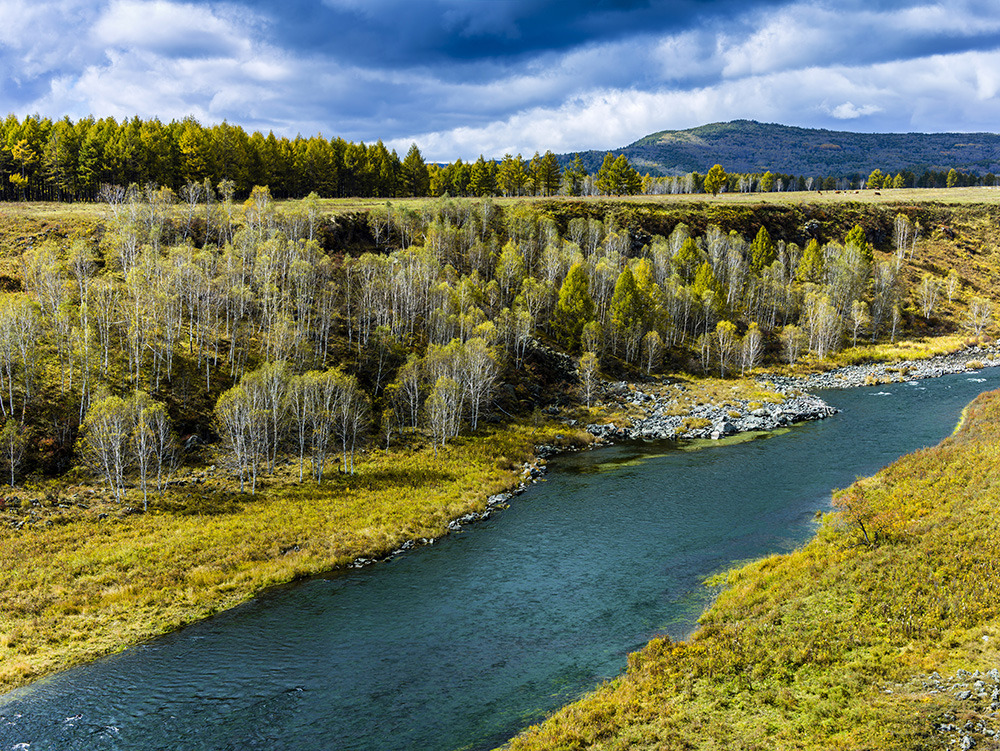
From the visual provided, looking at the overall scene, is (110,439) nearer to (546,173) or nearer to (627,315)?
(627,315)

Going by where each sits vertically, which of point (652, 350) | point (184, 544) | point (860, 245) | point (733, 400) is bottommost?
point (184, 544)

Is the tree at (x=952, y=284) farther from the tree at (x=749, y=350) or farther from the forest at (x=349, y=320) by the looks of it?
the tree at (x=749, y=350)

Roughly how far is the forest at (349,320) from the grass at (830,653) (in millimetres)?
38516

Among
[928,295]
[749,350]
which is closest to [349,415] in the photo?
[749,350]

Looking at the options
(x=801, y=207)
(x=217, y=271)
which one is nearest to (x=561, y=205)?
(x=801, y=207)

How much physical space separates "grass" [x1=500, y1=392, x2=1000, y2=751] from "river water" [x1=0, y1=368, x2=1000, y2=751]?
3425mm

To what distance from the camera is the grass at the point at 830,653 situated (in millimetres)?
19625

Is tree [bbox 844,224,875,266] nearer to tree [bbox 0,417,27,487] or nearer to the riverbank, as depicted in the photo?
the riverbank

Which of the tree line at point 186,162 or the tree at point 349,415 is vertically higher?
the tree line at point 186,162

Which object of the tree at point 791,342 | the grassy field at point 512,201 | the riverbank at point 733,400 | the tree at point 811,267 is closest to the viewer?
the riverbank at point 733,400

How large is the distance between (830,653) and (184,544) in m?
41.1

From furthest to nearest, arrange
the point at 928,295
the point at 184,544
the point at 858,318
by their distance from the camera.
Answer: the point at 928,295
the point at 858,318
the point at 184,544

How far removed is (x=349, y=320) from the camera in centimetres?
8100

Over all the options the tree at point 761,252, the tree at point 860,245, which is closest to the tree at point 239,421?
A: the tree at point 761,252
